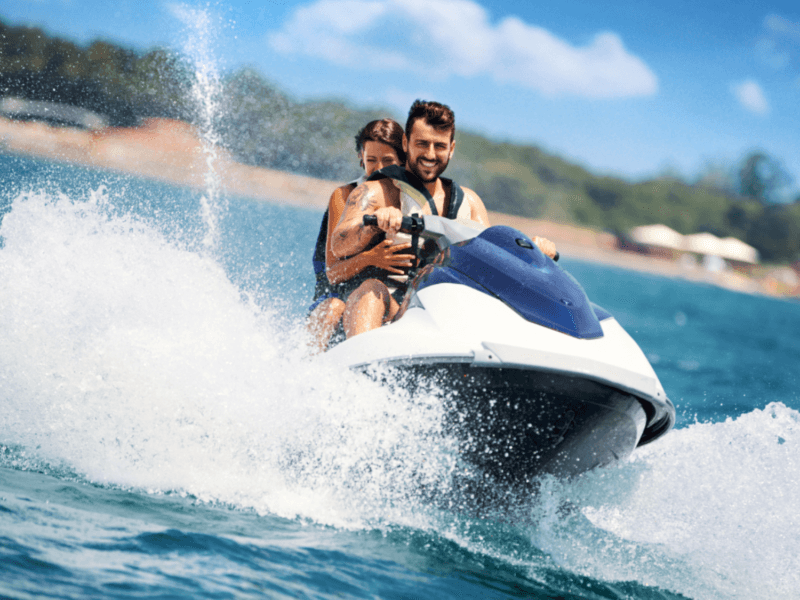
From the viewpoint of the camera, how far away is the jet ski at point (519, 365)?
8.24 feet

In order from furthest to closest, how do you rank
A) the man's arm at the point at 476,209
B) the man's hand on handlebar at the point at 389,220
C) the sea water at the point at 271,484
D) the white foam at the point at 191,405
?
the man's arm at the point at 476,209
the man's hand on handlebar at the point at 389,220
the white foam at the point at 191,405
the sea water at the point at 271,484

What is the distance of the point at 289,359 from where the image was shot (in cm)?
313

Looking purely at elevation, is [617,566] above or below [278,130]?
below

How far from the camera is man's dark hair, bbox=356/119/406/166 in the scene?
408cm

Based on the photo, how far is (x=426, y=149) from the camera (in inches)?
132

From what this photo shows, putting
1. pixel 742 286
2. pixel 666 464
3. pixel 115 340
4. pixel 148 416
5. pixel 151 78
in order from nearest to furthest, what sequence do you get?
pixel 148 416, pixel 115 340, pixel 666 464, pixel 151 78, pixel 742 286

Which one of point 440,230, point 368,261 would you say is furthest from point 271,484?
point 440,230

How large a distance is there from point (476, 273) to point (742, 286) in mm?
64513

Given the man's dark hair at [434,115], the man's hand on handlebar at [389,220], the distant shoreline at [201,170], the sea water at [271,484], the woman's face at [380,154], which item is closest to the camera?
the sea water at [271,484]

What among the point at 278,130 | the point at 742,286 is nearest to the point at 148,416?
the point at 278,130

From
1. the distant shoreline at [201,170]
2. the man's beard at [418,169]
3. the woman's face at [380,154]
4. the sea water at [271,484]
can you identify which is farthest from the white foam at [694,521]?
the distant shoreline at [201,170]

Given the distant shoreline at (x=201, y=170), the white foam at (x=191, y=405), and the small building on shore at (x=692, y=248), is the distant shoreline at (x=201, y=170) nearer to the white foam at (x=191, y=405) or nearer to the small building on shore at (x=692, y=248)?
the small building on shore at (x=692, y=248)

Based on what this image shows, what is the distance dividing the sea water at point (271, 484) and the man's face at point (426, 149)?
0.90 metres

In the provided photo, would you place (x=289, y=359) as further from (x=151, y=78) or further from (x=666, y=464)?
(x=151, y=78)
